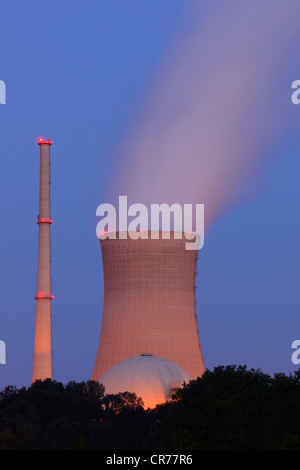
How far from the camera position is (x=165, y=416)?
54281 mm

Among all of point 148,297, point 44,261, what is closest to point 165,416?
point 148,297

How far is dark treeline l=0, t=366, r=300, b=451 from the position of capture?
47281mm

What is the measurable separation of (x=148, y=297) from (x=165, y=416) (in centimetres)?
1170

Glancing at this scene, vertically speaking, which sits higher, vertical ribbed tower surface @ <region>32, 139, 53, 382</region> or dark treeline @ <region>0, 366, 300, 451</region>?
vertical ribbed tower surface @ <region>32, 139, 53, 382</region>

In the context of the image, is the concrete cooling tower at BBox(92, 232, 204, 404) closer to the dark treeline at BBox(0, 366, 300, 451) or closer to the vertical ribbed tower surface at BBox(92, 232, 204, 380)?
the vertical ribbed tower surface at BBox(92, 232, 204, 380)

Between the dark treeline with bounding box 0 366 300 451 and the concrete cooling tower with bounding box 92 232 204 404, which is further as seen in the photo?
the concrete cooling tower with bounding box 92 232 204 404

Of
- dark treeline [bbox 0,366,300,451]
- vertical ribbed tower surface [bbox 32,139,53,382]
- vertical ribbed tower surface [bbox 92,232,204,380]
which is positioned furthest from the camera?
vertical ribbed tower surface [bbox 32,139,53,382]

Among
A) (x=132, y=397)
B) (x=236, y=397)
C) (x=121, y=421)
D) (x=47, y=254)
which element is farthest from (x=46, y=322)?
(x=236, y=397)

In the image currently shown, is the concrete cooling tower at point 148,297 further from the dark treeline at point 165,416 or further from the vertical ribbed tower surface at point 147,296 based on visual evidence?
the dark treeline at point 165,416

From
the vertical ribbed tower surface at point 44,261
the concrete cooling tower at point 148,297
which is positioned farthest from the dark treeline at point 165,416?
the vertical ribbed tower surface at point 44,261

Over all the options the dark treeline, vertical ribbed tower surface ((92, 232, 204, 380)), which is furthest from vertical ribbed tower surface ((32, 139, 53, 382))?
the dark treeline

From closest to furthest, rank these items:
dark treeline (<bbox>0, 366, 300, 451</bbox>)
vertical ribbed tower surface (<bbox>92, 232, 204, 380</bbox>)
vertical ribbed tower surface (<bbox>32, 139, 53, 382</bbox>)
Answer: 1. dark treeline (<bbox>0, 366, 300, 451</bbox>)
2. vertical ribbed tower surface (<bbox>92, 232, 204, 380</bbox>)
3. vertical ribbed tower surface (<bbox>32, 139, 53, 382</bbox>)

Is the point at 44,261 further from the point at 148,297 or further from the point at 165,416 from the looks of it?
the point at 165,416

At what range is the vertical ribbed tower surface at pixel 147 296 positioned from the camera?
65.3 m
